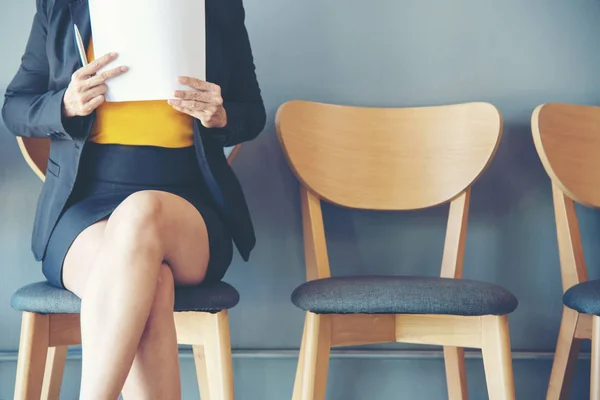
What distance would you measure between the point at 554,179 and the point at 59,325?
1.17 meters

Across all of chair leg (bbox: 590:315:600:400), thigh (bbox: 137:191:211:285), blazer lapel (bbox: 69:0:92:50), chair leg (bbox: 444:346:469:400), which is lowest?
chair leg (bbox: 444:346:469:400)

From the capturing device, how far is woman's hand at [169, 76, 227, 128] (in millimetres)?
1204

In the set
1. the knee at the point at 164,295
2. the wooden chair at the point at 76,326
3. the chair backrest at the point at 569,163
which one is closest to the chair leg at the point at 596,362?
the chair backrest at the point at 569,163

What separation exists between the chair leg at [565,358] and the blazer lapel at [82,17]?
3.98 feet

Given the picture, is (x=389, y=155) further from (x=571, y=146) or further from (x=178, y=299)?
(x=178, y=299)

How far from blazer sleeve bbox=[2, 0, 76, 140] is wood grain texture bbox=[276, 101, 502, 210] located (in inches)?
22.0

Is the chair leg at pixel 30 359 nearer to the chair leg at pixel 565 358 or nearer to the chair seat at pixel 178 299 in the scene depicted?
the chair seat at pixel 178 299

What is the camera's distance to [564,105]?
178 cm

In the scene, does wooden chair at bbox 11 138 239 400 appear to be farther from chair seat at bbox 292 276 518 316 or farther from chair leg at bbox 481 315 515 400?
chair leg at bbox 481 315 515 400

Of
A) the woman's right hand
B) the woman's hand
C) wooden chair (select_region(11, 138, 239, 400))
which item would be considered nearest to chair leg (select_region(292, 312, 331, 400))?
wooden chair (select_region(11, 138, 239, 400))

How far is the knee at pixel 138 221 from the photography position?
1096 millimetres

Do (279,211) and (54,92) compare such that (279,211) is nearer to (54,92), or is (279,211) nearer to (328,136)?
(328,136)

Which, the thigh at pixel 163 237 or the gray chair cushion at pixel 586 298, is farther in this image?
the gray chair cushion at pixel 586 298

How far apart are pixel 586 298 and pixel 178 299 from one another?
2.54ft
